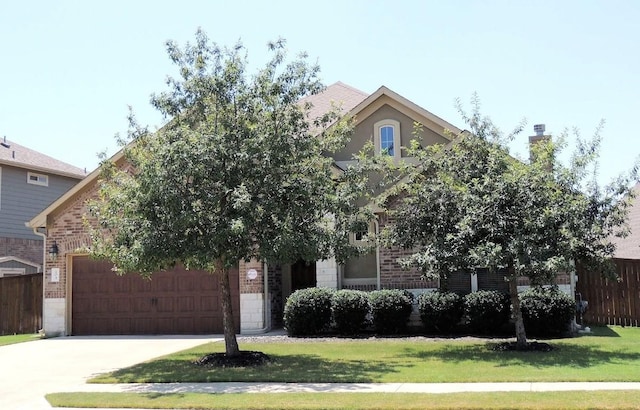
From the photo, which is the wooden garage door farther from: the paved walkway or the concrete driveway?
the paved walkway

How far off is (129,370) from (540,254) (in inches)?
318

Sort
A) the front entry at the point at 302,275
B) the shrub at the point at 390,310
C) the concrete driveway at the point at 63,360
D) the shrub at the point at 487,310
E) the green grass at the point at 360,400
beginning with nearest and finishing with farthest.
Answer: the green grass at the point at 360,400 < the concrete driveway at the point at 63,360 < the shrub at the point at 487,310 < the shrub at the point at 390,310 < the front entry at the point at 302,275

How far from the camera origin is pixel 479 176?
1328 cm

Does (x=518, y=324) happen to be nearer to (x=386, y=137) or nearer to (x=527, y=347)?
(x=527, y=347)

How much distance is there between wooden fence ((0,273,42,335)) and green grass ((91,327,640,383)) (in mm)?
8991

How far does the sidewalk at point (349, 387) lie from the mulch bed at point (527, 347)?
3.64 m

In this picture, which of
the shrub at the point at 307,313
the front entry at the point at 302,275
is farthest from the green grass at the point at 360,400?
the front entry at the point at 302,275

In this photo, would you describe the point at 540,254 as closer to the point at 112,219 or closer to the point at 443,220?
the point at 443,220

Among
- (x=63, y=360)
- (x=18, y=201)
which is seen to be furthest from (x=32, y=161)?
(x=63, y=360)

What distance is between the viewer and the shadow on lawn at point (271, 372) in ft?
35.0

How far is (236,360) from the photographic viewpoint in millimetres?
12352

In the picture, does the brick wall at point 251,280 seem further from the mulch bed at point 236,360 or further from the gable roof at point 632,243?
the gable roof at point 632,243

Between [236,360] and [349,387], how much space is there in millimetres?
3297

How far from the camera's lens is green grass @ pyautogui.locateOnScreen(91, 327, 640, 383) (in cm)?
1027
